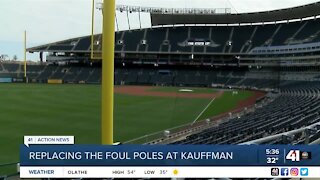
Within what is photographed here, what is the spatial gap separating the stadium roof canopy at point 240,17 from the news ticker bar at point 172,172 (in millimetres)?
51016

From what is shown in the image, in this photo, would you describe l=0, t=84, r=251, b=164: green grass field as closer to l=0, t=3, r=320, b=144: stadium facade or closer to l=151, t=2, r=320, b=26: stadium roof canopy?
l=0, t=3, r=320, b=144: stadium facade

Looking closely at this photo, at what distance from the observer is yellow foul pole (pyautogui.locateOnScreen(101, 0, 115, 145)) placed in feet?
17.3

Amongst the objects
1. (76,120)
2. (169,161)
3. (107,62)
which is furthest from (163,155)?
(76,120)

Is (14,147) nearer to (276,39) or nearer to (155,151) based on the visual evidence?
(155,151)

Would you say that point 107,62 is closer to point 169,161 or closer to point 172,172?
point 169,161

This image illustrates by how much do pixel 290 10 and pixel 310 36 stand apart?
5111 millimetres

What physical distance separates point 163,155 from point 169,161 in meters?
0.11

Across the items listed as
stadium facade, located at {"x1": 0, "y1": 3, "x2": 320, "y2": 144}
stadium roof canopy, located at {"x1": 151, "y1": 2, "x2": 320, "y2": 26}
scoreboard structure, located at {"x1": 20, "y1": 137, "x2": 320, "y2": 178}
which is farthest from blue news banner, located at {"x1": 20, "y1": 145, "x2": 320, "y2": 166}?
stadium facade, located at {"x1": 0, "y1": 3, "x2": 320, "y2": 144}

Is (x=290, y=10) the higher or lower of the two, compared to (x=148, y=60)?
higher

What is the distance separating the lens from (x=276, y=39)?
62.8 meters

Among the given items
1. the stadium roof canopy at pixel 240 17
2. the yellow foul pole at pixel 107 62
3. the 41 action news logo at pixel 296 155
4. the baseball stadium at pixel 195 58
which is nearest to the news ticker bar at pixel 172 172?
the 41 action news logo at pixel 296 155

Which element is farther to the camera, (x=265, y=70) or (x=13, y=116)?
(x=265, y=70)

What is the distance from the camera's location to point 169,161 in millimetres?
4605

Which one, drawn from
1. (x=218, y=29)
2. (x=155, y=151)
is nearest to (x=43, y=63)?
(x=218, y=29)
